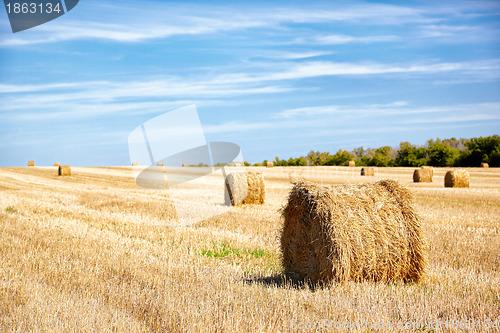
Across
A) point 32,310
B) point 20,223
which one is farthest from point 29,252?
point 20,223

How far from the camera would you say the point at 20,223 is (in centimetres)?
1131

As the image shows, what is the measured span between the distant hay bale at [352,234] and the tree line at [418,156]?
45.5 meters

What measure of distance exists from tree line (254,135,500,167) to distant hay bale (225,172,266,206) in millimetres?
35971

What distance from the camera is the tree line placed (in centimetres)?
4853

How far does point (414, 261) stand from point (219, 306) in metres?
2.94

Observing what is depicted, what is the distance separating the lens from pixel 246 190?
16797 millimetres

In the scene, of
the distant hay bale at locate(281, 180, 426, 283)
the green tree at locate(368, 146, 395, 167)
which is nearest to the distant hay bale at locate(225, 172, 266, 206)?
the distant hay bale at locate(281, 180, 426, 283)

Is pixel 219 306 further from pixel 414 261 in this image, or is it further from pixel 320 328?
pixel 414 261

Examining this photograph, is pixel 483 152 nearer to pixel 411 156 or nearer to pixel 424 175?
pixel 411 156

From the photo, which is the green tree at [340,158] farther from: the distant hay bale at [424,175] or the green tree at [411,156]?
the distant hay bale at [424,175]

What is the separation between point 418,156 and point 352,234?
5096 cm

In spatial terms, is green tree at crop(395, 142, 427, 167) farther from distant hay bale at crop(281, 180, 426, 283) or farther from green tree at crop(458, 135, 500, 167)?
distant hay bale at crop(281, 180, 426, 283)

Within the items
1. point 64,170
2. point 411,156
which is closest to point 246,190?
point 64,170

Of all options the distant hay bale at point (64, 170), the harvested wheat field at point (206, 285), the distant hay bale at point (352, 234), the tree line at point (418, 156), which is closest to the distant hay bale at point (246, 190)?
the harvested wheat field at point (206, 285)
